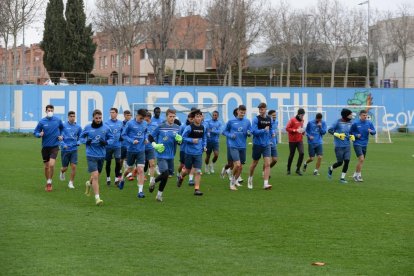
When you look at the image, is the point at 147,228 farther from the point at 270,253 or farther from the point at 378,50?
the point at 378,50

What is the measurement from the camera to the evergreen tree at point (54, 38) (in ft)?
219

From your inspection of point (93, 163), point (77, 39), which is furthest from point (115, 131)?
point (77, 39)

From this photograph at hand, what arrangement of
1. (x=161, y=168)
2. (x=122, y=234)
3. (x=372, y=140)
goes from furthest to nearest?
(x=372, y=140)
(x=161, y=168)
(x=122, y=234)

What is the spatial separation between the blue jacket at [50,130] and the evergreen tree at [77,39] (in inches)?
1903

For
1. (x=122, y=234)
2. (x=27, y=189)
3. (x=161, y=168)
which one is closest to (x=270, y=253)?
(x=122, y=234)

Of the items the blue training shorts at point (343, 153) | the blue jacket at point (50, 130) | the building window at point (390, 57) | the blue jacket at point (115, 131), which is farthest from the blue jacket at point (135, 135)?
the building window at point (390, 57)

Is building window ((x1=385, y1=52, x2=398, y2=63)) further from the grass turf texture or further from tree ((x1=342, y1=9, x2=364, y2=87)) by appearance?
the grass turf texture

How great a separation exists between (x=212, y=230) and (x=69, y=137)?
842 centimetres

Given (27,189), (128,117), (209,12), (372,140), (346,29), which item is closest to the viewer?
(27,189)

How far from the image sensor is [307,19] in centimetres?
6850

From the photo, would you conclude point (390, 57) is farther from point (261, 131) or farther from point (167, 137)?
point (167, 137)

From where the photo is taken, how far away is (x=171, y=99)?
157ft

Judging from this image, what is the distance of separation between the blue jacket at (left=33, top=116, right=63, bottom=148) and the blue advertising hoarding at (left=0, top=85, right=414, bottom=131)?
2445 centimetres

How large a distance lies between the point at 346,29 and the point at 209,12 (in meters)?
13.4
